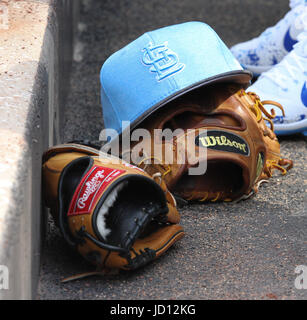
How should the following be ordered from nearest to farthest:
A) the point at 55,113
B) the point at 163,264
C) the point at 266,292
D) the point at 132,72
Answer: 1. the point at 266,292
2. the point at 163,264
3. the point at 132,72
4. the point at 55,113

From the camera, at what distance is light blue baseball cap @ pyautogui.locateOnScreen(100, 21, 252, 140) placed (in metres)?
1.65

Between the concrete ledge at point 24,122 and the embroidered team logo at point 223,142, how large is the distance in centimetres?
45

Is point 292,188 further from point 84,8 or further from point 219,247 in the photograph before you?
point 84,8

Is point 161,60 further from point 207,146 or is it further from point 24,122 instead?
point 24,122

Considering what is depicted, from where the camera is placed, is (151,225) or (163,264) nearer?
(163,264)

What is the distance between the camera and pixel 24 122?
1203 mm

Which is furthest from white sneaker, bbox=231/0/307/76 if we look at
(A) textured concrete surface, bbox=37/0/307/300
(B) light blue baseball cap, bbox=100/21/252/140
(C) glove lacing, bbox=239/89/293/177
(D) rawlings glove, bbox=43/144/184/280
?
(D) rawlings glove, bbox=43/144/184/280

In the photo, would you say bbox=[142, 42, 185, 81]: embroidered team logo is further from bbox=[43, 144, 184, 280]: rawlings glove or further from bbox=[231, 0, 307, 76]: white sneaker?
bbox=[231, 0, 307, 76]: white sneaker

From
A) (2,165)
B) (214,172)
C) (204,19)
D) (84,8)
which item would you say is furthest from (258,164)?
(84,8)

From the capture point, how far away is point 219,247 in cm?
151

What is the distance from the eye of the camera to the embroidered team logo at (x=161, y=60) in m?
1.66

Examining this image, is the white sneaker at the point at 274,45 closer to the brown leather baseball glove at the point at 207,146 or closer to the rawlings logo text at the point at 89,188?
the brown leather baseball glove at the point at 207,146

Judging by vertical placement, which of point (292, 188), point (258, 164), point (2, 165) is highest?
point (2, 165)
